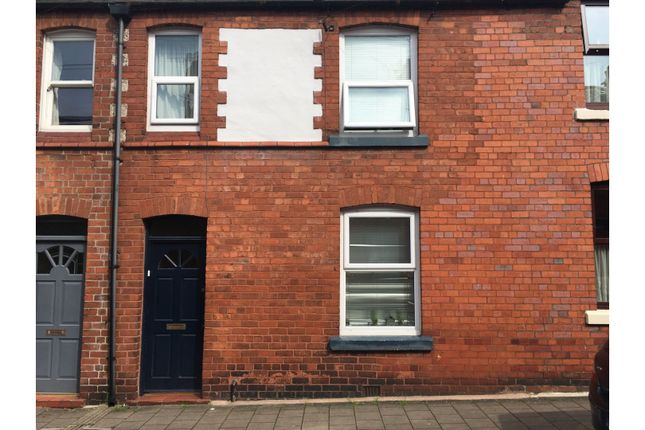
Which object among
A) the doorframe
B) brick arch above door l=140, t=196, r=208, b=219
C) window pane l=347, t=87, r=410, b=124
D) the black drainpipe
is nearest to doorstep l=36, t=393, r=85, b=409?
the black drainpipe

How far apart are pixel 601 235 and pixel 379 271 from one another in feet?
10.8

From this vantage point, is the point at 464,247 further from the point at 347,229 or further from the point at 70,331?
the point at 70,331

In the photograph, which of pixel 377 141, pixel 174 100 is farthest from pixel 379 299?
pixel 174 100

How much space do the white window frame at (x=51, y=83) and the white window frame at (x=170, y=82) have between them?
0.87 metres

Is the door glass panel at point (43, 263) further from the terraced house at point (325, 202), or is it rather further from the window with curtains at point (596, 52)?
A: the window with curtains at point (596, 52)

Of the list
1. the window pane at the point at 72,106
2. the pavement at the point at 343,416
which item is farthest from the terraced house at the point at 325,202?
the pavement at the point at 343,416

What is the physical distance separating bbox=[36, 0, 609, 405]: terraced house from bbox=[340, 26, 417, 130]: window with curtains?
32 millimetres

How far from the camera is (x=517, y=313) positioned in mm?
7027

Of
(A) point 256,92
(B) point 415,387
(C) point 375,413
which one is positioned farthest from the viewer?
(A) point 256,92

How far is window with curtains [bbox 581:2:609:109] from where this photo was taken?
24.6 feet

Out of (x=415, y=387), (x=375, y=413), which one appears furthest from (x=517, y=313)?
(x=375, y=413)

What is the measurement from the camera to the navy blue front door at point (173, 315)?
24.0 feet

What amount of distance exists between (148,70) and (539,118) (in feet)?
19.3

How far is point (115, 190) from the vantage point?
23.8 ft
